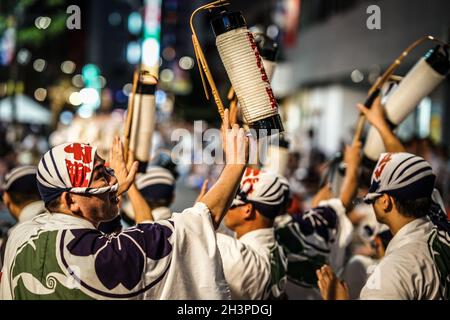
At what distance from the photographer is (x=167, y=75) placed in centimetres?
7406

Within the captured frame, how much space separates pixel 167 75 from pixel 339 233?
70.1 meters

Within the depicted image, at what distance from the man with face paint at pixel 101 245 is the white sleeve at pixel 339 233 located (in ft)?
6.54

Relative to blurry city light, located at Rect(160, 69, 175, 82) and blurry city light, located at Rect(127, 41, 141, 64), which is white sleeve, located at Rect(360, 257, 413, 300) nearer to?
blurry city light, located at Rect(160, 69, 175, 82)

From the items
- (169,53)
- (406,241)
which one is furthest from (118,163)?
(169,53)

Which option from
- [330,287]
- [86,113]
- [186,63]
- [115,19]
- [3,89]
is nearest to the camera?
[330,287]

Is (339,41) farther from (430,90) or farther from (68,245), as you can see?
(68,245)

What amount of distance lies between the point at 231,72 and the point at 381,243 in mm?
2174

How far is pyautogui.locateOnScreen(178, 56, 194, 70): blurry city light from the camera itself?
6217cm

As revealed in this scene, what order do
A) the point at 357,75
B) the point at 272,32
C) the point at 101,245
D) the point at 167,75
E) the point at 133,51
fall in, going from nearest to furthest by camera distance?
the point at 101,245 → the point at 272,32 → the point at 357,75 → the point at 167,75 → the point at 133,51

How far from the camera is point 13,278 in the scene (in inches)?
116

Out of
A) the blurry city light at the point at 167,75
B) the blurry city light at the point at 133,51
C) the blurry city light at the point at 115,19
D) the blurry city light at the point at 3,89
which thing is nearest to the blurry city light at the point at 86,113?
the blurry city light at the point at 3,89

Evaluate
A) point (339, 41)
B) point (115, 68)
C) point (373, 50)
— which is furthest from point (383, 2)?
point (115, 68)

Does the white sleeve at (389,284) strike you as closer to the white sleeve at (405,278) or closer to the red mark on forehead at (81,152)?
the white sleeve at (405,278)

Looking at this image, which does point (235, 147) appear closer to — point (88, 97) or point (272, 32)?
point (272, 32)
